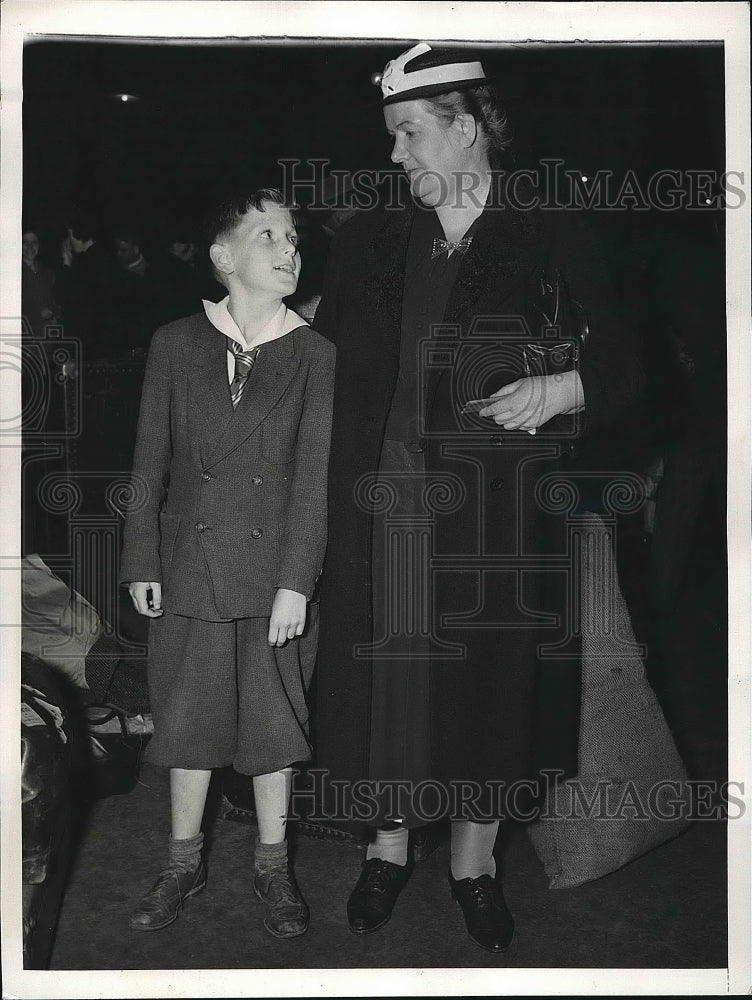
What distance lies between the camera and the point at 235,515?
2389 millimetres

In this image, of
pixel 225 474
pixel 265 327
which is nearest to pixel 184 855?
pixel 225 474

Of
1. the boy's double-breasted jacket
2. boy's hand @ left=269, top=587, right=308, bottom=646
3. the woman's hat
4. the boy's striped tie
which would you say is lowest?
boy's hand @ left=269, top=587, right=308, bottom=646

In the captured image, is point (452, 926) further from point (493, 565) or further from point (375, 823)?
point (493, 565)

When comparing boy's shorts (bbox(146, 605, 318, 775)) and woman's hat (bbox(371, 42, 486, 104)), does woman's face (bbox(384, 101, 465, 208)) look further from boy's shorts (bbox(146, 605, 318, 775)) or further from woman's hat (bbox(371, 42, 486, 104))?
boy's shorts (bbox(146, 605, 318, 775))

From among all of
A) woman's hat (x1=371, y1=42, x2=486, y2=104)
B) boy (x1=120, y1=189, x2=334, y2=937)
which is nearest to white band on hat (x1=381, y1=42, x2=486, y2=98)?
woman's hat (x1=371, y1=42, x2=486, y2=104)

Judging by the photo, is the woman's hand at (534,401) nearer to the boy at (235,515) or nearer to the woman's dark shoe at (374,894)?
the boy at (235,515)

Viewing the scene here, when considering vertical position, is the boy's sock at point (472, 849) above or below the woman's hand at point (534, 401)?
below

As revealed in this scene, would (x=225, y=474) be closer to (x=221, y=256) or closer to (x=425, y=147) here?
(x=221, y=256)

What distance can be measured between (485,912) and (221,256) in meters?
1.63

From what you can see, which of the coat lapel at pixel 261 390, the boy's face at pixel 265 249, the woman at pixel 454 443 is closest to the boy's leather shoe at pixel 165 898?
the woman at pixel 454 443

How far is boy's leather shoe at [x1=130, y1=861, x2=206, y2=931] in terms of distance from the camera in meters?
2.42

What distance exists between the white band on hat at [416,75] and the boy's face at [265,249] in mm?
368

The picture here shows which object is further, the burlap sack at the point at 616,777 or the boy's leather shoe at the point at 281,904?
the burlap sack at the point at 616,777

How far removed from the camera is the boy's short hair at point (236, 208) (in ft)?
7.87
